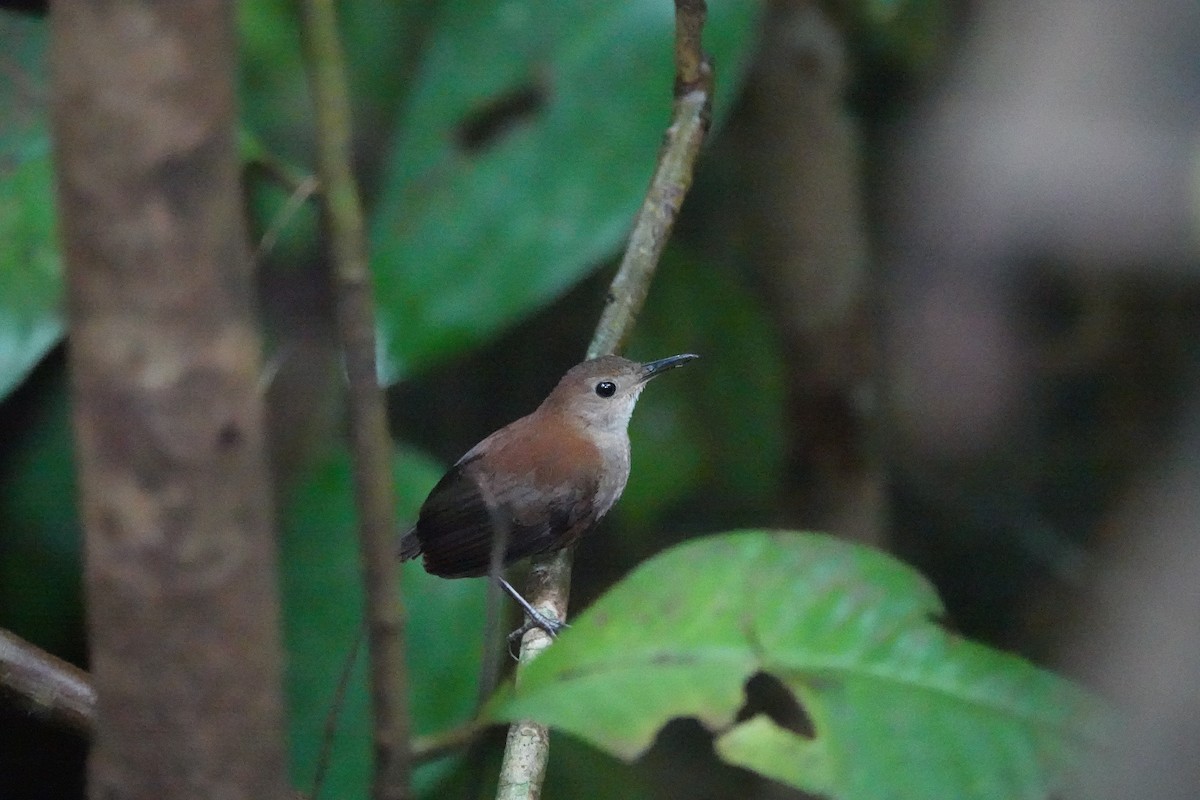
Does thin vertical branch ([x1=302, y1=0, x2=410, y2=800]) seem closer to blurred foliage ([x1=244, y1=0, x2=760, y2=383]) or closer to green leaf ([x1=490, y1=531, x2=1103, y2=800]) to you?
green leaf ([x1=490, y1=531, x2=1103, y2=800])

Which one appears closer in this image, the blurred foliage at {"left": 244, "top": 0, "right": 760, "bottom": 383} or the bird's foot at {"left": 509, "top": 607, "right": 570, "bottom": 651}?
the bird's foot at {"left": 509, "top": 607, "right": 570, "bottom": 651}

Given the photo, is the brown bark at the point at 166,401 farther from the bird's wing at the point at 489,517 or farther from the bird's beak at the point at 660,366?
the bird's beak at the point at 660,366

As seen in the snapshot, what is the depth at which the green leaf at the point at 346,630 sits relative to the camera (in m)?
2.01

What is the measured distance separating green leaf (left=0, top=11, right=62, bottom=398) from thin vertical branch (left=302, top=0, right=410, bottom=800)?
1347 mm

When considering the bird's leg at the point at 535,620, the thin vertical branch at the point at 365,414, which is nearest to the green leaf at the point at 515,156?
the bird's leg at the point at 535,620

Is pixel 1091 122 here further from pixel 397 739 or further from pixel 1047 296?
pixel 397 739

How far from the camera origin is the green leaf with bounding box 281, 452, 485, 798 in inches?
79.2

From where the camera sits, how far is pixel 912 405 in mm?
3322

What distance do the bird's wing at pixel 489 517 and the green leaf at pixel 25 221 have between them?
699 mm

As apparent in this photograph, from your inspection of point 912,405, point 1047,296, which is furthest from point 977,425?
point 1047,296

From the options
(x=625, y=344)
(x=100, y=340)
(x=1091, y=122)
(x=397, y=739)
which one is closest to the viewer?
(x=100, y=340)

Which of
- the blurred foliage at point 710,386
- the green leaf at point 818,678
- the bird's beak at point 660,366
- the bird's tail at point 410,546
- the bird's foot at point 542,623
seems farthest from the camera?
the blurred foliage at point 710,386

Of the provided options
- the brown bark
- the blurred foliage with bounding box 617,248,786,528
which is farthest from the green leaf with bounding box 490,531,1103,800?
the blurred foliage with bounding box 617,248,786,528

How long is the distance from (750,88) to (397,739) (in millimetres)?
2267
